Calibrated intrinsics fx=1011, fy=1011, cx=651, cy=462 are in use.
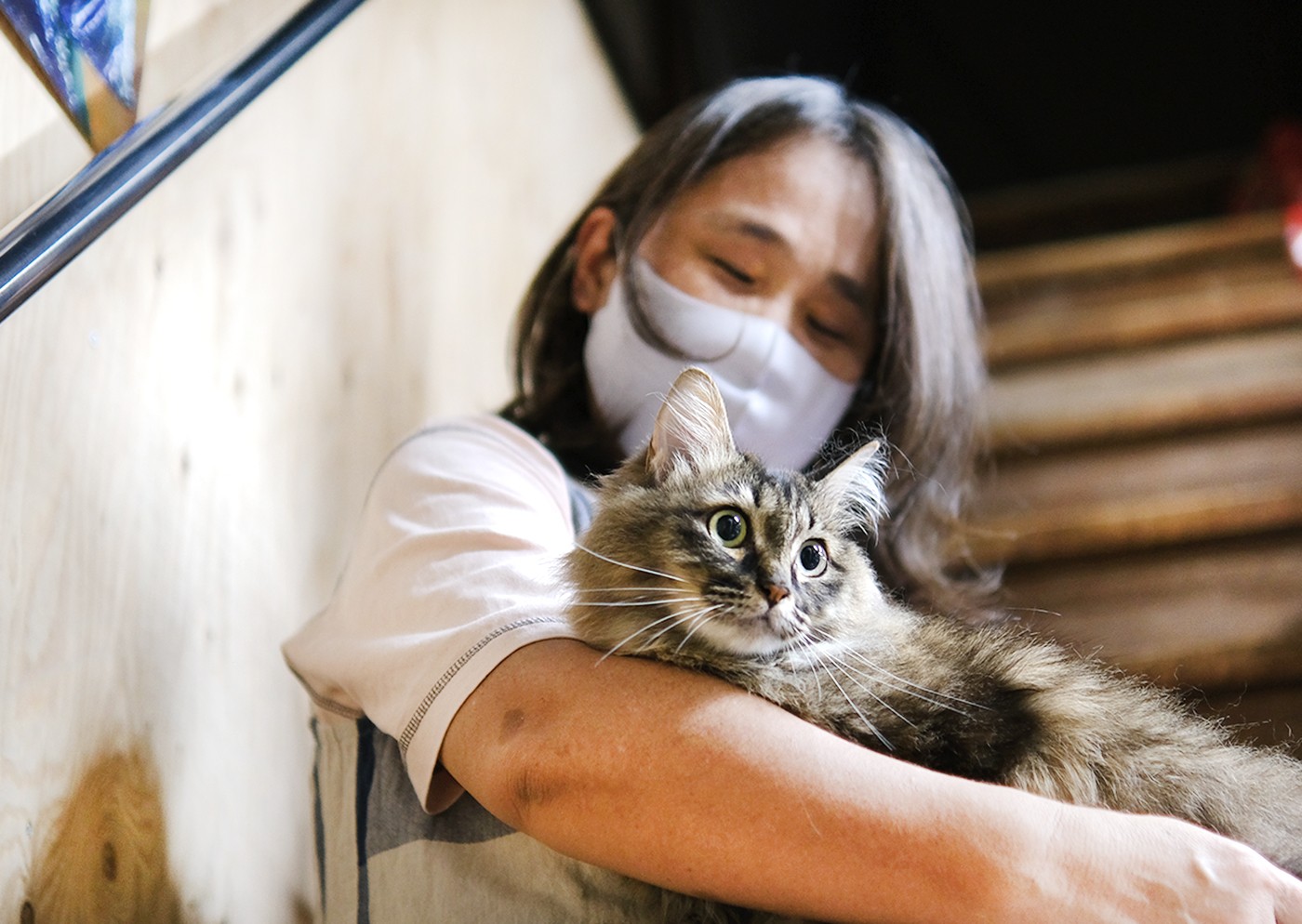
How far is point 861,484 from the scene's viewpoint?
1.47m

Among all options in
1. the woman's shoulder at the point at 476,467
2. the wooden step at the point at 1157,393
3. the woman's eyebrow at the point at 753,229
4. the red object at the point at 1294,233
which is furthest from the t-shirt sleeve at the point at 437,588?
the red object at the point at 1294,233

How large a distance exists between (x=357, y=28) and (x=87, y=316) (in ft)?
3.42

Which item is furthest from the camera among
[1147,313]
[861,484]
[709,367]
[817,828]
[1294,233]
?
[1294,233]

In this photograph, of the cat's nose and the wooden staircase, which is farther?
the wooden staircase

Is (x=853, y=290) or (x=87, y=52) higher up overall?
(x=87, y=52)

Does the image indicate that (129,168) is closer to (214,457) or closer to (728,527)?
(214,457)

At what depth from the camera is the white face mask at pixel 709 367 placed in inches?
62.8

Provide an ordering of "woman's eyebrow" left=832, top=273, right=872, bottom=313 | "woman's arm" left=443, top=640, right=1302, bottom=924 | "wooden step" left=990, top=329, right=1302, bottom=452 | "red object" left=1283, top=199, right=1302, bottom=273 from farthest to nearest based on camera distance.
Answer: "red object" left=1283, top=199, right=1302, bottom=273
"wooden step" left=990, top=329, right=1302, bottom=452
"woman's eyebrow" left=832, top=273, right=872, bottom=313
"woman's arm" left=443, top=640, right=1302, bottom=924

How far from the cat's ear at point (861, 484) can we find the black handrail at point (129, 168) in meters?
0.89

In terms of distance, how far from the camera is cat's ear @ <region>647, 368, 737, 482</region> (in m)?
1.27

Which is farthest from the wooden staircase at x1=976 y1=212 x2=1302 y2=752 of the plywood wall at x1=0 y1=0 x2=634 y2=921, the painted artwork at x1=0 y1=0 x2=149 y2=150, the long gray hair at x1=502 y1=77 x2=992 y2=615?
the painted artwork at x1=0 y1=0 x2=149 y2=150

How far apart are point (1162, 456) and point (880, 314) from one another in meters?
1.33

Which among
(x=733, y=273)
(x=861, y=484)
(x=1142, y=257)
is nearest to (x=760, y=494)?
(x=861, y=484)

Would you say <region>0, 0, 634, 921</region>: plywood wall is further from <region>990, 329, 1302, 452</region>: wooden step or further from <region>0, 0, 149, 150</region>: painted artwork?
<region>990, 329, 1302, 452</region>: wooden step
